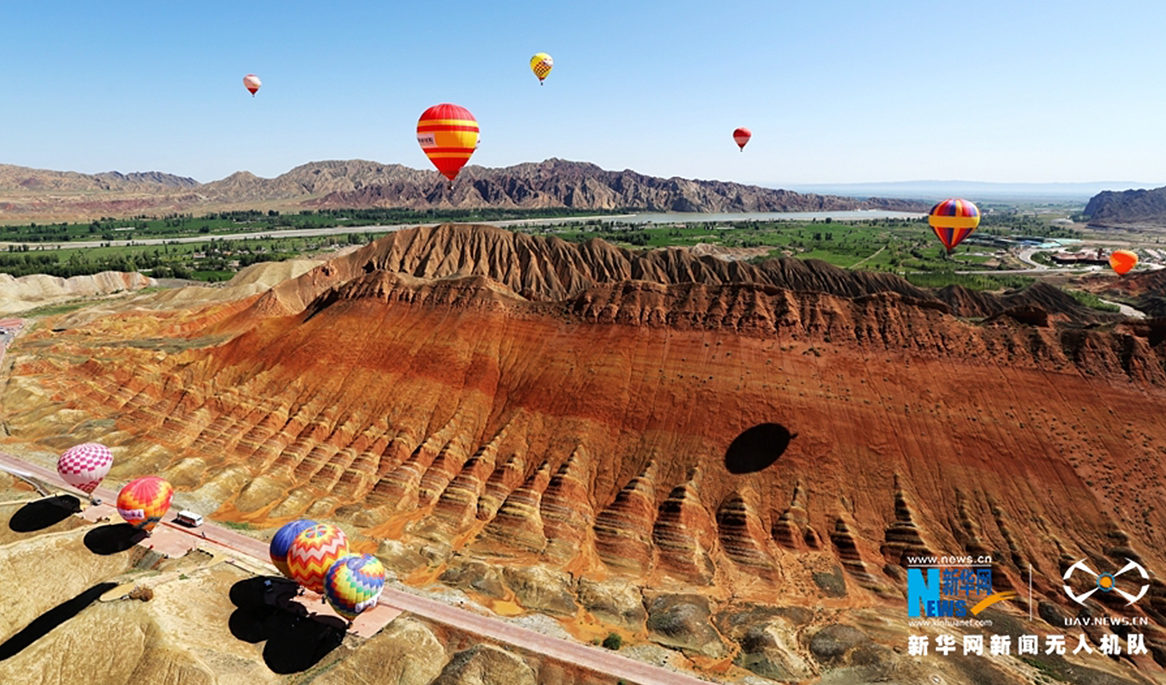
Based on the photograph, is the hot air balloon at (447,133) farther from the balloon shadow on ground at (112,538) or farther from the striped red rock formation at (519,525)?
the balloon shadow on ground at (112,538)

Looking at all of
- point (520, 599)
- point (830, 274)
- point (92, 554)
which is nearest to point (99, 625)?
point (92, 554)

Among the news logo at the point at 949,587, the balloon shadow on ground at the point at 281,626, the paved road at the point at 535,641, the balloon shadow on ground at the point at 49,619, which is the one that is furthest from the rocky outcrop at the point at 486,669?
the news logo at the point at 949,587

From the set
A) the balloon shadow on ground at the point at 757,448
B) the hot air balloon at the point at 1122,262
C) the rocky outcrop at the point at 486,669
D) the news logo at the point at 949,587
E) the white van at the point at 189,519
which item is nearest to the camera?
the rocky outcrop at the point at 486,669

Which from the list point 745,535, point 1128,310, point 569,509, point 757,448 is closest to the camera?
point 745,535

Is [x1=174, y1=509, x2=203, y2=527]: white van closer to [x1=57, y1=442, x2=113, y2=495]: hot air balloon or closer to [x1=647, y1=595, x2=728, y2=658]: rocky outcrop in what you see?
[x1=57, y1=442, x2=113, y2=495]: hot air balloon

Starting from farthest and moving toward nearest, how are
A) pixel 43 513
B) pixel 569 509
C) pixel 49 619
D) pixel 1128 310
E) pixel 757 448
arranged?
pixel 1128 310
pixel 757 448
pixel 569 509
pixel 43 513
pixel 49 619

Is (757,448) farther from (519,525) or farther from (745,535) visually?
(519,525)

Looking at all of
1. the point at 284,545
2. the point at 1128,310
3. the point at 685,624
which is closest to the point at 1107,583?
the point at 685,624

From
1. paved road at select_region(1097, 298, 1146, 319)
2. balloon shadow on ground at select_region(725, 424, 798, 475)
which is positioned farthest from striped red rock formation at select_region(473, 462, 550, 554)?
paved road at select_region(1097, 298, 1146, 319)
